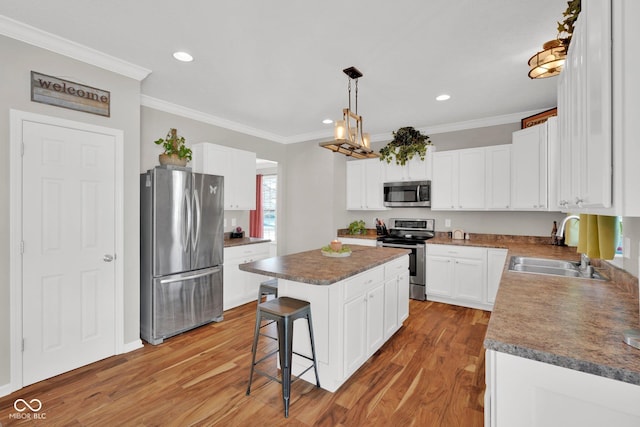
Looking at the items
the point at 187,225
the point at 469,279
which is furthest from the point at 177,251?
the point at 469,279

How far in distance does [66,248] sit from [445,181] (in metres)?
4.49

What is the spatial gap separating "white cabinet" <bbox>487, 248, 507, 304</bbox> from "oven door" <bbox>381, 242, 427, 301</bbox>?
81 centimetres

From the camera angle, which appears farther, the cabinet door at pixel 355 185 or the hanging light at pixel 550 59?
the cabinet door at pixel 355 185

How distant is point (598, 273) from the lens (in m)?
2.27

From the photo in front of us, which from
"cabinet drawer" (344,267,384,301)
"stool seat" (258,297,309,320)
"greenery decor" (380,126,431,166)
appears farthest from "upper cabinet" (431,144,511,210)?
"stool seat" (258,297,309,320)

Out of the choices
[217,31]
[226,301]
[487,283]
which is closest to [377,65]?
[217,31]

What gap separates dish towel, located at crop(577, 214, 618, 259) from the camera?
1.68 meters

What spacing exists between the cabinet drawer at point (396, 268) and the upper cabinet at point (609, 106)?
186 cm

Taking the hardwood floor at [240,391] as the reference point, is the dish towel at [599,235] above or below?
above

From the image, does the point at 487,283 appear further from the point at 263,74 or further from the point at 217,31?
the point at 217,31

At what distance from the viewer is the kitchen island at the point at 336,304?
2.22 m

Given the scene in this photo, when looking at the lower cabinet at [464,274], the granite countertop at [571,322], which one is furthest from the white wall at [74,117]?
the lower cabinet at [464,274]

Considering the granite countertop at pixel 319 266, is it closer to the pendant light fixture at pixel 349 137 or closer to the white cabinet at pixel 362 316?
the white cabinet at pixel 362 316

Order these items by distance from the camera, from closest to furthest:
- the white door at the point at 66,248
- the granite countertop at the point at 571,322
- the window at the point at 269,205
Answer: the granite countertop at the point at 571,322 < the white door at the point at 66,248 < the window at the point at 269,205
